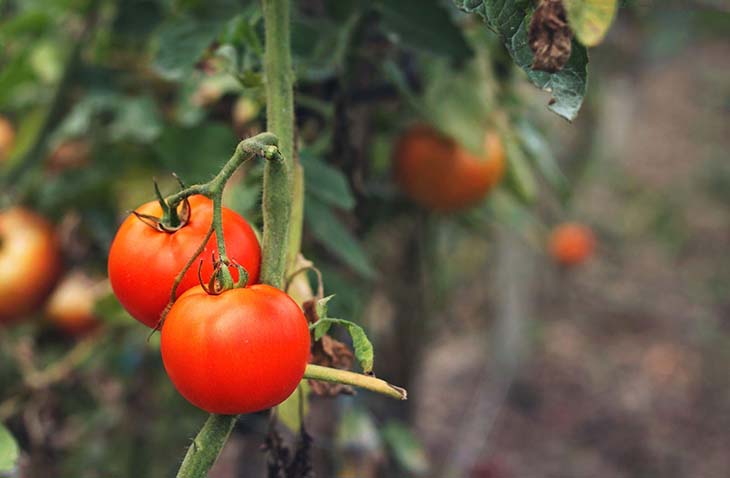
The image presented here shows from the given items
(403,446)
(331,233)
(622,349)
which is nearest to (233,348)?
(331,233)

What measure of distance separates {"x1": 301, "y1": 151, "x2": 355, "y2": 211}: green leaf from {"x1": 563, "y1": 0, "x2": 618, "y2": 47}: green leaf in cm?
32

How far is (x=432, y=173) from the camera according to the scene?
1003 mm

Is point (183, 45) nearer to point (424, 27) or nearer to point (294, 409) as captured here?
point (424, 27)

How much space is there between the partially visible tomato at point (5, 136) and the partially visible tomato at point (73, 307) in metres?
0.20

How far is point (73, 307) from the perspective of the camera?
1.10 m

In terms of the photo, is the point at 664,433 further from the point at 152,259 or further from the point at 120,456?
the point at 152,259

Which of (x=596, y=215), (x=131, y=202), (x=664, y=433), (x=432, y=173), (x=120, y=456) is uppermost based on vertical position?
(x=432, y=173)

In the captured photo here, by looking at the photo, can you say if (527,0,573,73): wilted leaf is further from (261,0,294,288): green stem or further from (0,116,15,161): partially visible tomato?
(0,116,15,161): partially visible tomato

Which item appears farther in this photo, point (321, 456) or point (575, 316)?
point (575, 316)

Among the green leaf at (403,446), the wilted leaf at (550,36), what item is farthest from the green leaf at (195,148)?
the green leaf at (403,446)

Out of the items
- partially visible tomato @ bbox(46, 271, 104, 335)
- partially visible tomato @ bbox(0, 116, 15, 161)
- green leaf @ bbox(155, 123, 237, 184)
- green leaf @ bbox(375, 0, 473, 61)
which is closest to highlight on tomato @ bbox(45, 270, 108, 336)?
partially visible tomato @ bbox(46, 271, 104, 335)

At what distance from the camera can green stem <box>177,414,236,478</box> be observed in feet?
1.37

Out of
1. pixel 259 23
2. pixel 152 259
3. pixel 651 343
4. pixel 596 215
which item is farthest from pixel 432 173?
pixel 596 215

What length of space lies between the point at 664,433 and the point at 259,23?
2.47 m
